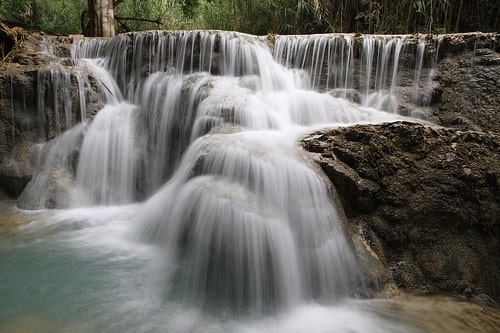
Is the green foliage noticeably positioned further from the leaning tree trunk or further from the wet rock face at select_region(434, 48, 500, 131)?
the wet rock face at select_region(434, 48, 500, 131)

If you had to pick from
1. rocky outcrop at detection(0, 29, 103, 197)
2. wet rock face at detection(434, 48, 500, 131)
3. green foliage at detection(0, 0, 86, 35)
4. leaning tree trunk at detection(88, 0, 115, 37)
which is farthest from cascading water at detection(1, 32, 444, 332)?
green foliage at detection(0, 0, 86, 35)

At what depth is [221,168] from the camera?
343 cm

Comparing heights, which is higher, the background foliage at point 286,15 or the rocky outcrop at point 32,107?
the background foliage at point 286,15

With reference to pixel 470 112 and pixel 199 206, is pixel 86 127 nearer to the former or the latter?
pixel 199 206

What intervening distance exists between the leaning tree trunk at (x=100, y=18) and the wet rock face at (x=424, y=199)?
21.2ft

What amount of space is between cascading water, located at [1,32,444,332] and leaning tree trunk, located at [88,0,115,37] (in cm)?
110

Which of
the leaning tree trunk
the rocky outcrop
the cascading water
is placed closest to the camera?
the cascading water

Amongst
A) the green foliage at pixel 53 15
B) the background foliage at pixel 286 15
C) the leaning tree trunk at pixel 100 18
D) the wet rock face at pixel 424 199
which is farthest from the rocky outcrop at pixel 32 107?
the green foliage at pixel 53 15

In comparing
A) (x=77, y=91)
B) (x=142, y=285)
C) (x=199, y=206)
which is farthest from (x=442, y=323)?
(x=77, y=91)

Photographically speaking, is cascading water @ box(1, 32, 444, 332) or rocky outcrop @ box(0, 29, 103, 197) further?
rocky outcrop @ box(0, 29, 103, 197)

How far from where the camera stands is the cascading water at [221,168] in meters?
2.79

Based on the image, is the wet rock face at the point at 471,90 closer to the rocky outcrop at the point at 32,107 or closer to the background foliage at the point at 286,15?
the background foliage at the point at 286,15

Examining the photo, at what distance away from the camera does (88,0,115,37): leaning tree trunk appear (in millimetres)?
7691

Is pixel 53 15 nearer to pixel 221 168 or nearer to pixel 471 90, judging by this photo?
pixel 221 168
